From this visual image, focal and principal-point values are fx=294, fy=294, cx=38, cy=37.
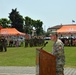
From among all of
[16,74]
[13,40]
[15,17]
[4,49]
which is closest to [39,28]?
[15,17]

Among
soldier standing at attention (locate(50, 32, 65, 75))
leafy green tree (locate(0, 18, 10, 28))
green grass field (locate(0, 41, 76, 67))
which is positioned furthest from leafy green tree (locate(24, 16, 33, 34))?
soldier standing at attention (locate(50, 32, 65, 75))

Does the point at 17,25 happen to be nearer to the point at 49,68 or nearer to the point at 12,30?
the point at 12,30

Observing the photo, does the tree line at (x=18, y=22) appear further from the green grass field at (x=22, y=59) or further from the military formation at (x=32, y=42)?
the green grass field at (x=22, y=59)

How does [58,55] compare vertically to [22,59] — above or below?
above

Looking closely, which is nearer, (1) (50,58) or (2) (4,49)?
(1) (50,58)

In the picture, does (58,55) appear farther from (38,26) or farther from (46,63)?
(38,26)

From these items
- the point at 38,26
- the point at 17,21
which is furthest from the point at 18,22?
the point at 38,26

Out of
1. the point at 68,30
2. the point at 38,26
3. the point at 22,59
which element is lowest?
the point at 22,59

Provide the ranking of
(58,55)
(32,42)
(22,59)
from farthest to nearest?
1. (32,42)
2. (22,59)
3. (58,55)

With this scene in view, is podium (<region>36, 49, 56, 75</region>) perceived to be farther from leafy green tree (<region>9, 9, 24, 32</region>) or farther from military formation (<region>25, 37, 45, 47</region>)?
leafy green tree (<region>9, 9, 24, 32</region>)

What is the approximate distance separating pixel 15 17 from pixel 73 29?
179ft

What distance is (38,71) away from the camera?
8.43 m

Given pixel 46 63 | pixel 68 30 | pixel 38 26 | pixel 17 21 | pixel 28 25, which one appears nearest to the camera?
pixel 46 63

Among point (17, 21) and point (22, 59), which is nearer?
point (22, 59)
